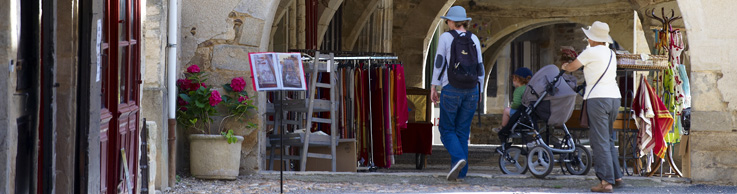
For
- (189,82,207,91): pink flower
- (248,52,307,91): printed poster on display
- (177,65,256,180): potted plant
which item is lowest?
(177,65,256,180): potted plant

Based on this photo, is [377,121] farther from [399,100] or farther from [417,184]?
[417,184]

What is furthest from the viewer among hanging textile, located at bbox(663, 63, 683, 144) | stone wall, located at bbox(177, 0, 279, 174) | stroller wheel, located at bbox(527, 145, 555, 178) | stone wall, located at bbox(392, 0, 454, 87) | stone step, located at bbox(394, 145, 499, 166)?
stone wall, located at bbox(392, 0, 454, 87)

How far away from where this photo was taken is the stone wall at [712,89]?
792 cm

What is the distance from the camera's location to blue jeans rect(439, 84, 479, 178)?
779 cm

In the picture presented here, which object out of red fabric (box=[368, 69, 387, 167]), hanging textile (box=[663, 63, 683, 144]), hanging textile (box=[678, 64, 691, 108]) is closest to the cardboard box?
red fabric (box=[368, 69, 387, 167])

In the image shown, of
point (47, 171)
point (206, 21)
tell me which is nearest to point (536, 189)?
point (206, 21)

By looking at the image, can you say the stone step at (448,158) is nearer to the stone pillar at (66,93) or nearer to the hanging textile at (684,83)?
the hanging textile at (684,83)

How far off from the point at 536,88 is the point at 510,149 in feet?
1.72

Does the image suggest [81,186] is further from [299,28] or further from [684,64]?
[299,28]

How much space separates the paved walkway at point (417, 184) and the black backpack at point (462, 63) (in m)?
0.71

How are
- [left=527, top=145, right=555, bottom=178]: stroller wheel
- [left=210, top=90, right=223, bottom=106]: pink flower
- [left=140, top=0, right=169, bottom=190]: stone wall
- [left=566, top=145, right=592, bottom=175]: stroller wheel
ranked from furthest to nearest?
[left=566, top=145, right=592, bottom=175]: stroller wheel < [left=527, top=145, right=555, bottom=178]: stroller wheel < [left=210, top=90, right=223, bottom=106]: pink flower < [left=140, top=0, right=169, bottom=190]: stone wall

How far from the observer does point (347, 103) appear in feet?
33.0

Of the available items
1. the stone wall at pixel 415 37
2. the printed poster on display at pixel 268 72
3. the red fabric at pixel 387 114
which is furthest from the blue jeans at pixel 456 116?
the stone wall at pixel 415 37

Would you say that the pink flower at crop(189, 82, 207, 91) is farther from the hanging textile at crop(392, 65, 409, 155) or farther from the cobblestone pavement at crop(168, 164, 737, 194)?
the hanging textile at crop(392, 65, 409, 155)
